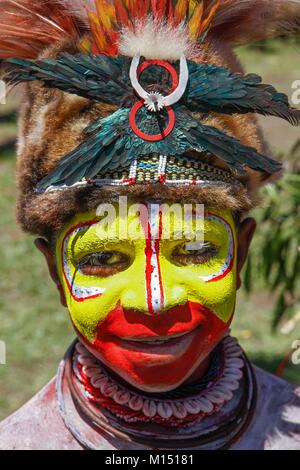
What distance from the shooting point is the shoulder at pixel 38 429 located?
9.20ft

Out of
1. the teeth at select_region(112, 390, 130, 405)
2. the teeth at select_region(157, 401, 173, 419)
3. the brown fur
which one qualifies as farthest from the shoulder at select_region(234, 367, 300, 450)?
the brown fur

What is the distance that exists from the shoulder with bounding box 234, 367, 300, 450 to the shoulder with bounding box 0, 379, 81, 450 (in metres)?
0.62

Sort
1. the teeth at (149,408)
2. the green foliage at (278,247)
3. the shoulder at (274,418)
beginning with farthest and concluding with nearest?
the green foliage at (278,247)
the shoulder at (274,418)
the teeth at (149,408)

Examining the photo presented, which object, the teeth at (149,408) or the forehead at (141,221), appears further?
the teeth at (149,408)

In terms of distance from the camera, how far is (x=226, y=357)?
116 inches

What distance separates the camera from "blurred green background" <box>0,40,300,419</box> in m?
4.41

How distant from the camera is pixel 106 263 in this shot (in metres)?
2.48

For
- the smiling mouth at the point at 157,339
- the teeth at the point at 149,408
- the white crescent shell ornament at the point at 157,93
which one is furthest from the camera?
the teeth at the point at 149,408

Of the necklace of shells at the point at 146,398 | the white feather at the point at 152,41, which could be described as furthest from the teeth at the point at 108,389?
the white feather at the point at 152,41

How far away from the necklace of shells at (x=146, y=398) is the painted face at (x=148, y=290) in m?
0.18

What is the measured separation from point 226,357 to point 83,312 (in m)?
0.69

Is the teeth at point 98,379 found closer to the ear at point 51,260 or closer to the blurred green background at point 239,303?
the ear at point 51,260

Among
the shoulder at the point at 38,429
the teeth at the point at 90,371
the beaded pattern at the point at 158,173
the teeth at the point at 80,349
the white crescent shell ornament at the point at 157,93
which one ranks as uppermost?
the white crescent shell ornament at the point at 157,93

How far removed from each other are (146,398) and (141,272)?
0.53 meters
